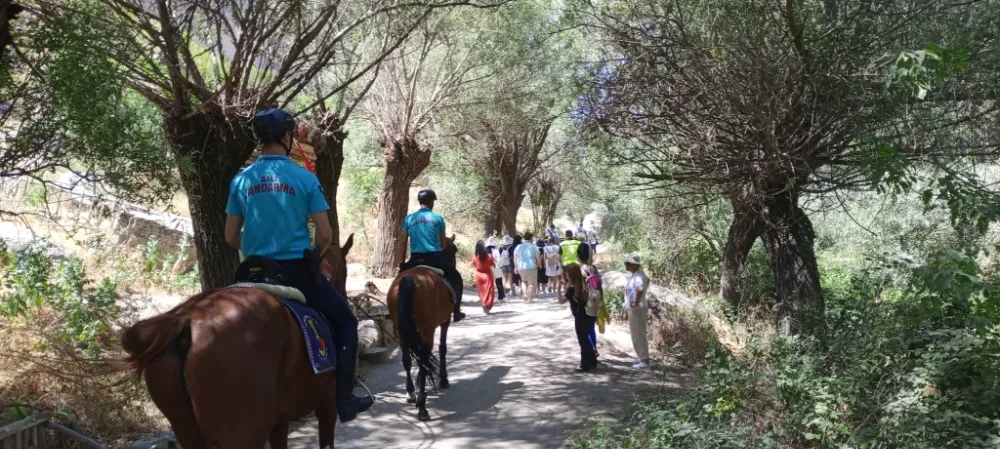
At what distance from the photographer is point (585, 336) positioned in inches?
436

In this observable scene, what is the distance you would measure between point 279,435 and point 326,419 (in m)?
0.39

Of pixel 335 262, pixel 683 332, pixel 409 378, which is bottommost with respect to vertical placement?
pixel 409 378

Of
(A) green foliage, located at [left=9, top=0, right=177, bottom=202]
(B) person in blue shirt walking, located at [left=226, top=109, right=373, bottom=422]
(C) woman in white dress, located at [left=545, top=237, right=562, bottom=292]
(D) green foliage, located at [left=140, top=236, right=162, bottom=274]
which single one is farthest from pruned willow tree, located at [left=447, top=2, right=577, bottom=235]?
(B) person in blue shirt walking, located at [left=226, top=109, right=373, bottom=422]

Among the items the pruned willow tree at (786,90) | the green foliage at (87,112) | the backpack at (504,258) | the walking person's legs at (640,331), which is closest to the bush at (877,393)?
the pruned willow tree at (786,90)

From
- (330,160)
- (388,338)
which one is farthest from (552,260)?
(330,160)

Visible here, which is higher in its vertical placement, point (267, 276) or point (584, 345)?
point (267, 276)

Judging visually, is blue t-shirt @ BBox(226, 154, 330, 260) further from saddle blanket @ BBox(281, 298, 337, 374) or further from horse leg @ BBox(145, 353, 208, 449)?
horse leg @ BBox(145, 353, 208, 449)

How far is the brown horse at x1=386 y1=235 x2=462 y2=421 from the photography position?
28.3 ft

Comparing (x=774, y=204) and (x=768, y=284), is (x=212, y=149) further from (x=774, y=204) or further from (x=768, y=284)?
(x=768, y=284)

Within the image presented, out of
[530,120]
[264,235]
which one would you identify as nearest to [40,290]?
[264,235]

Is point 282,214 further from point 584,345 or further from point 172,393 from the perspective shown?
point 584,345

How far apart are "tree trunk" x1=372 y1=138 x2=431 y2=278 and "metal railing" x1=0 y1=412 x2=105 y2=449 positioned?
15.2 meters

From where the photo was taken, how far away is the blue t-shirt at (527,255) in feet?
64.5

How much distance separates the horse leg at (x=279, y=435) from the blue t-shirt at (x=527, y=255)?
47.1ft
